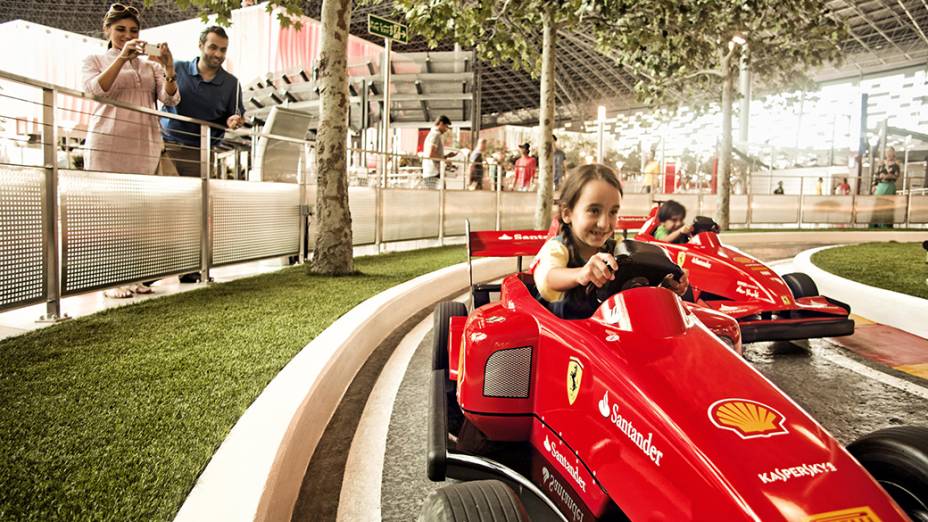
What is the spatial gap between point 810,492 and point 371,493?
162 centimetres

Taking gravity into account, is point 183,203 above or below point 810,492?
above

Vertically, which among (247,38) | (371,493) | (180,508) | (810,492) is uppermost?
(247,38)

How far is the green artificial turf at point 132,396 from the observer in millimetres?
1914

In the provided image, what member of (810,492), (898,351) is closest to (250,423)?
(810,492)

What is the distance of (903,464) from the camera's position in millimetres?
1710

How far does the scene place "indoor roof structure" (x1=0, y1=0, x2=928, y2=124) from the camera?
37.8 metres

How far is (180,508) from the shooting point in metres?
1.83

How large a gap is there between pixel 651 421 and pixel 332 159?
647 cm

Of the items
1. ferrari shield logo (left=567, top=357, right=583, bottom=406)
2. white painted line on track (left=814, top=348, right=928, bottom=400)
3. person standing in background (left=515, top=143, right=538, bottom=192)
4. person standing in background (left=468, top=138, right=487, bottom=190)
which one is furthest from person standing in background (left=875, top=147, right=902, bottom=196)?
ferrari shield logo (left=567, top=357, right=583, bottom=406)

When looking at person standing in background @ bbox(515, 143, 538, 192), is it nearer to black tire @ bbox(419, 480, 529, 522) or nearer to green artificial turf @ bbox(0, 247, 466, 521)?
green artificial turf @ bbox(0, 247, 466, 521)

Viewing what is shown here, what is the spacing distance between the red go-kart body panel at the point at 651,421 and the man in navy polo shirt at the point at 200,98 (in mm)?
4994

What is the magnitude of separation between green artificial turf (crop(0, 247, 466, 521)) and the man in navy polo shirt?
6.12 feet

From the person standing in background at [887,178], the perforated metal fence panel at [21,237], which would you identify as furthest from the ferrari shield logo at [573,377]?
the person standing in background at [887,178]

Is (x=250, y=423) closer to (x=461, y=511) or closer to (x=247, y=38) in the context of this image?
(x=461, y=511)
